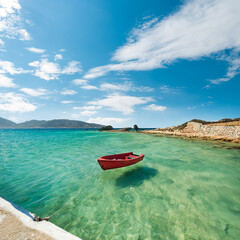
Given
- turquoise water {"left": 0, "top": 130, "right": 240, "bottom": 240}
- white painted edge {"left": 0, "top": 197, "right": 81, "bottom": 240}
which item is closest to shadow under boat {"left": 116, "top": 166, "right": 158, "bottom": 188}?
turquoise water {"left": 0, "top": 130, "right": 240, "bottom": 240}

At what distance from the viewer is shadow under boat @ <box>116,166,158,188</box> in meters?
A: 8.42

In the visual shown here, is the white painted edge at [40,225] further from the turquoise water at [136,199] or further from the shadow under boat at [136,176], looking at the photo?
the shadow under boat at [136,176]

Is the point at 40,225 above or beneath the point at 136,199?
above

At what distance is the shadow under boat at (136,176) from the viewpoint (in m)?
8.42

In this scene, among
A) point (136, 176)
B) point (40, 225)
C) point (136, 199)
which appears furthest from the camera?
point (136, 176)

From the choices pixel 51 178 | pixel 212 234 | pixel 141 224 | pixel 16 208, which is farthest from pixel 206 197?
pixel 51 178

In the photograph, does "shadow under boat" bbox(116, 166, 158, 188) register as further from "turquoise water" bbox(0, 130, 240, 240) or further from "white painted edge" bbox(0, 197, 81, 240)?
"white painted edge" bbox(0, 197, 81, 240)

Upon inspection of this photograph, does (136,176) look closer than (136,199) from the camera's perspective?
No

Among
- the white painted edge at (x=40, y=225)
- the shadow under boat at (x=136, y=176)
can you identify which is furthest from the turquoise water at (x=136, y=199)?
the white painted edge at (x=40, y=225)

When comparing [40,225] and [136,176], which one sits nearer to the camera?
[40,225]

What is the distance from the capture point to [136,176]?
959cm

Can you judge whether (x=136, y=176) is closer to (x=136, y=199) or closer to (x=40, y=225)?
(x=136, y=199)

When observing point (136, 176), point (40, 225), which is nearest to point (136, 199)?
point (136, 176)

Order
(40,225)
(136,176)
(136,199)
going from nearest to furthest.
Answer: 1. (40,225)
2. (136,199)
3. (136,176)
